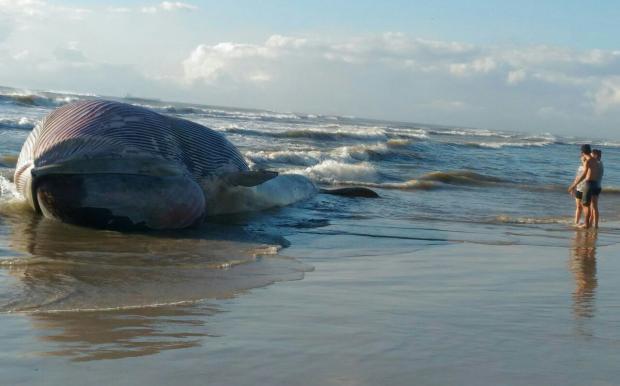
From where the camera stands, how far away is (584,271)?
820 centimetres

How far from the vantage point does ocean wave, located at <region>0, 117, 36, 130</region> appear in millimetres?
24283

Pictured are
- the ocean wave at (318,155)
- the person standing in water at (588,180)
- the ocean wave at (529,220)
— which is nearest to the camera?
the ocean wave at (529,220)

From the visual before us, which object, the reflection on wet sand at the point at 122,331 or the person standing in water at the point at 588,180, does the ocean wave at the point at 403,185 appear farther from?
the reflection on wet sand at the point at 122,331

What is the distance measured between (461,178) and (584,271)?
12107 millimetres

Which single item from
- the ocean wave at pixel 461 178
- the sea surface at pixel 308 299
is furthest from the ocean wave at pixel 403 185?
the sea surface at pixel 308 299

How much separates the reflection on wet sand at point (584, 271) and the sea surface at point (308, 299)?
0.03m

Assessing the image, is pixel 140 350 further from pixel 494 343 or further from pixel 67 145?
pixel 67 145

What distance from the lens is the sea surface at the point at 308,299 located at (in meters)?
4.11

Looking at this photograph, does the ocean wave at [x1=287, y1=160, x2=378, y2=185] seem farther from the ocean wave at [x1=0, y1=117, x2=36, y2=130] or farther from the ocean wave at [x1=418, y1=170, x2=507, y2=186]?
the ocean wave at [x1=0, y1=117, x2=36, y2=130]

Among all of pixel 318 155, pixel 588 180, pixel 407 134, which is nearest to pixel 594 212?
pixel 588 180

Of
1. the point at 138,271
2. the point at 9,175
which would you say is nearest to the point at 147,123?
the point at 138,271

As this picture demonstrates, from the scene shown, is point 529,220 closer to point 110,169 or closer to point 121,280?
point 110,169

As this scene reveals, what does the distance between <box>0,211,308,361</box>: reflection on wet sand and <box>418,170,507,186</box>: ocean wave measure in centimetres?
1105

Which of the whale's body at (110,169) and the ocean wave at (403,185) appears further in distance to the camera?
the ocean wave at (403,185)
